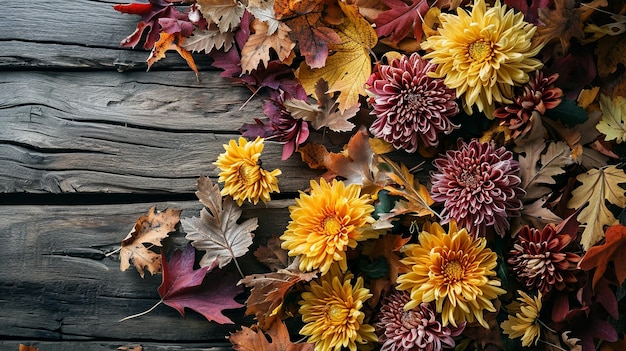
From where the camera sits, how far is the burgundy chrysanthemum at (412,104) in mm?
1179

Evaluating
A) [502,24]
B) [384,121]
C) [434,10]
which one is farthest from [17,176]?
[502,24]

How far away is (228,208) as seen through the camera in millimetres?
1307

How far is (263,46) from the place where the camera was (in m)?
1.29

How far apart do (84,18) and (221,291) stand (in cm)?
71

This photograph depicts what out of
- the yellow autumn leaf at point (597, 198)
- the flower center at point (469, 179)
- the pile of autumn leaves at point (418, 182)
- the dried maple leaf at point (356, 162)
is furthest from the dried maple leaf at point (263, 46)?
the yellow autumn leaf at point (597, 198)

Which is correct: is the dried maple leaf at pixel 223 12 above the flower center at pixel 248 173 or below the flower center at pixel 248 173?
above

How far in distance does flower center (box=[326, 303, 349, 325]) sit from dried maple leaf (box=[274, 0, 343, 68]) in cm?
51

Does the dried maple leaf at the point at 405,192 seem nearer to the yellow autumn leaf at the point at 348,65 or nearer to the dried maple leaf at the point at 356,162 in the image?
the dried maple leaf at the point at 356,162

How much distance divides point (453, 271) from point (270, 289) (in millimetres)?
377

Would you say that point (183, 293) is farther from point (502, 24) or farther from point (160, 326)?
point (502, 24)

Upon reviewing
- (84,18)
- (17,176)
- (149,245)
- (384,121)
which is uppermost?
(84,18)

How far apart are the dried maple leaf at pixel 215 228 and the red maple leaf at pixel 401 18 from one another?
0.49 m

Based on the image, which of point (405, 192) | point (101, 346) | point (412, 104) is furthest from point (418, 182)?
point (101, 346)

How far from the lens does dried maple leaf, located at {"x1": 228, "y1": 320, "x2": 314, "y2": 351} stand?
126cm
